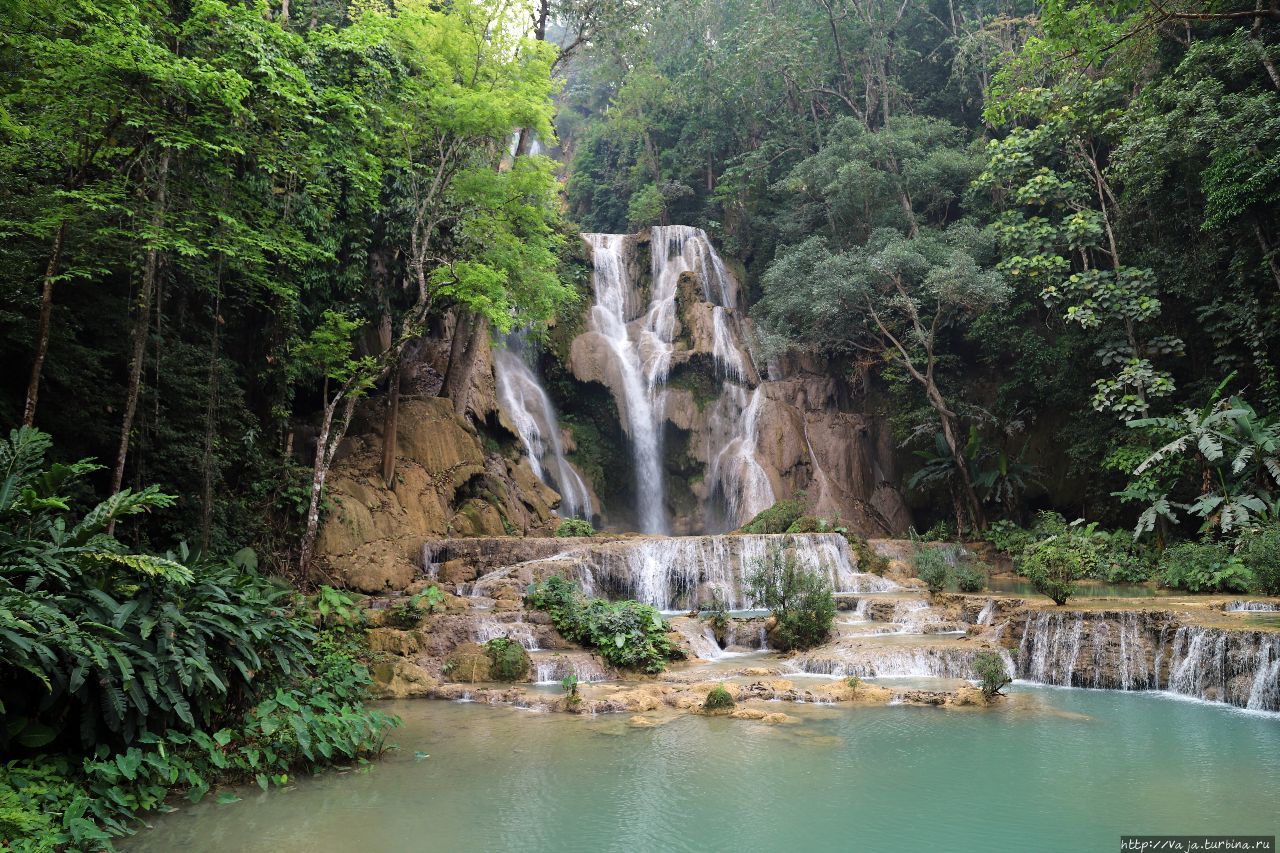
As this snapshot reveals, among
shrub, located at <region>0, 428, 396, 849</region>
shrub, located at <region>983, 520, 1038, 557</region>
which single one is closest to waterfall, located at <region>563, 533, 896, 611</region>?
shrub, located at <region>983, 520, 1038, 557</region>

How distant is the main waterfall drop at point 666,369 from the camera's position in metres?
23.0

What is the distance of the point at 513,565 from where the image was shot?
45.4ft

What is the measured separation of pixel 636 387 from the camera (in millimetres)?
24062

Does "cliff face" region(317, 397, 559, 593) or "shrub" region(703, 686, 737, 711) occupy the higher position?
"cliff face" region(317, 397, 559, 593)

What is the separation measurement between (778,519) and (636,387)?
748 centimetres

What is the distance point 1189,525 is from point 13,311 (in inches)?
806

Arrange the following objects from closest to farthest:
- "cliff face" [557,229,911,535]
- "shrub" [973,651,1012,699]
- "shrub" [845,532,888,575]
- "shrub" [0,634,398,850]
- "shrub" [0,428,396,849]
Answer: "shrub" [0,634,398,850]
"shrub" [0,428,396,849]
"shrub" [973,651,1012,699]
"shrub" [845,532,888,575]
"cliff face" [557,229,911,535]

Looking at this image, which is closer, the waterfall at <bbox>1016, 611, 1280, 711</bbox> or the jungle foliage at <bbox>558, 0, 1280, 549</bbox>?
the waterfall at <bbox>1016, 611, 1280, 711</bbox>

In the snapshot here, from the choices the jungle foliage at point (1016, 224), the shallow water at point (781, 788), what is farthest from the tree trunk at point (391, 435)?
the shallow water at point (781, 788)

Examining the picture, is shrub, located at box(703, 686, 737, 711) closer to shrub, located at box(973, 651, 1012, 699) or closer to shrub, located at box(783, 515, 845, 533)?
shrub, located at box(973, 651, 1012, 699)

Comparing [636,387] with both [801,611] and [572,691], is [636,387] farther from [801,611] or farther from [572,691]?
[572,691]

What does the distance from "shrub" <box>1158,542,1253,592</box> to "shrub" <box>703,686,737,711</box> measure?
9557 mm

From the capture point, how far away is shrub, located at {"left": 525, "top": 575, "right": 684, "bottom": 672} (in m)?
10.1

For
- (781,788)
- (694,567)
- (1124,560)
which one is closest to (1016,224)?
(1124,560)
